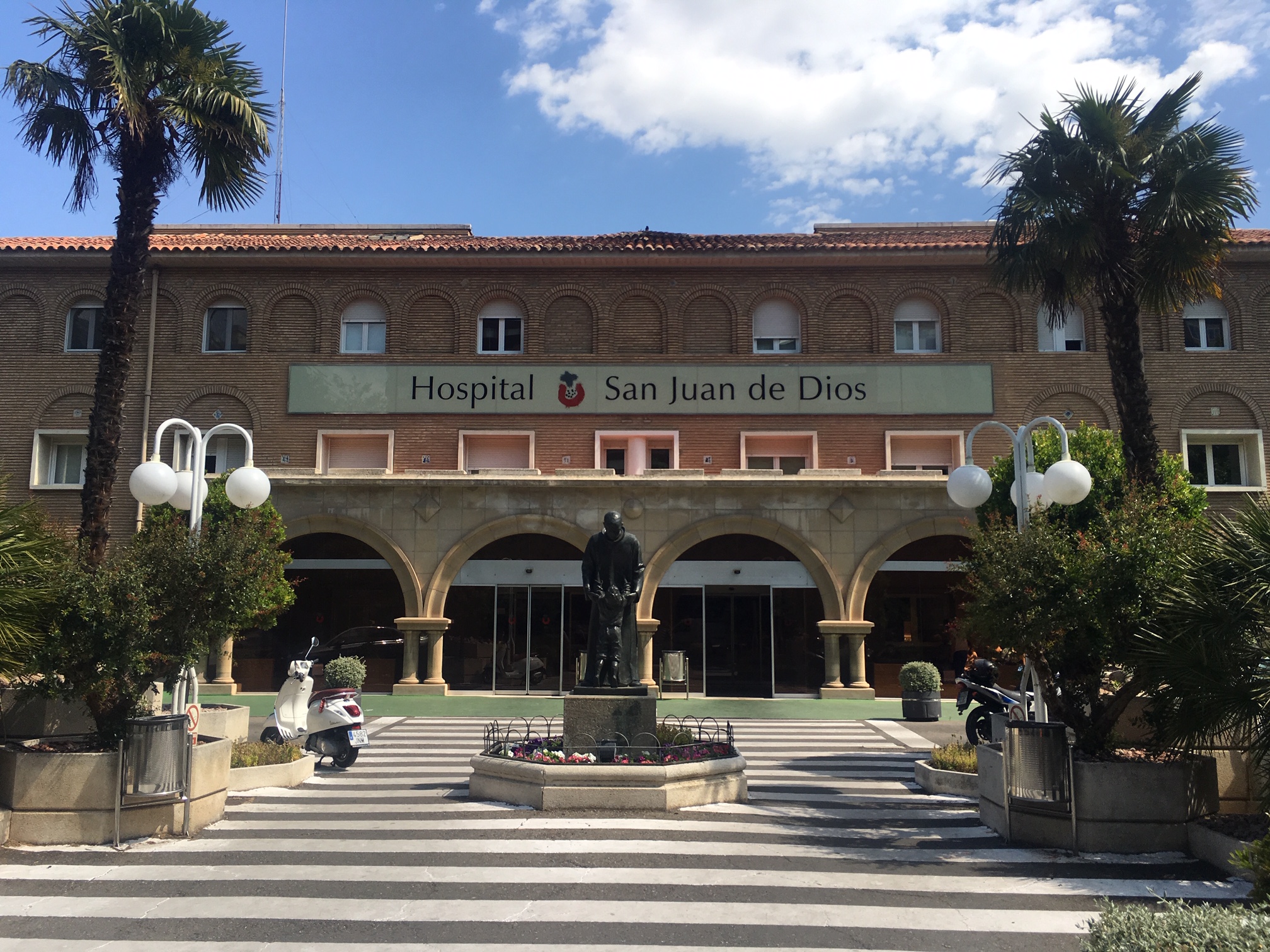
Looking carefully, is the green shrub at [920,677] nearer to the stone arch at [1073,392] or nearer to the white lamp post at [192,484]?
the stone arch at [1073,392]

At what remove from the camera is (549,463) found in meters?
26.2

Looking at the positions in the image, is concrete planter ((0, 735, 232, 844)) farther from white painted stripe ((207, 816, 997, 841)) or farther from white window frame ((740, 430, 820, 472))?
white window frame ((740, 430, 820, 472))

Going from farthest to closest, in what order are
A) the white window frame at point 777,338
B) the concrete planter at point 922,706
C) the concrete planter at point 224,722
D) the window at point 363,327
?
1. the window at point 363,327
2. the white window frame at point 777,338
3. the concrete planter at point 922,706
4. the concrete planter at point 224,722

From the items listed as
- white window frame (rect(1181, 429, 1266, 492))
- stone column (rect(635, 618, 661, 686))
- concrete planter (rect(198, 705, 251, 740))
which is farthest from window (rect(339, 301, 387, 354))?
white window frame (rect(1181, 429, 1266, 492))

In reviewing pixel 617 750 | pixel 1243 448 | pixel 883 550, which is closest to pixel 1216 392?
pixel 1243 448

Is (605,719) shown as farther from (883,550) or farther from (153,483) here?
(883,550)

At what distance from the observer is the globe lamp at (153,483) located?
10.9 metres

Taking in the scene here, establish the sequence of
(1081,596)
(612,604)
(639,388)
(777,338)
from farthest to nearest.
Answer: (777,338), (639,388), (612,604), (1081,596)

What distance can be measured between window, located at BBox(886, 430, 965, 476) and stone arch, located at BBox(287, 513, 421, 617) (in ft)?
42.7

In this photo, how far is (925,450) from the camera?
26.2 meters

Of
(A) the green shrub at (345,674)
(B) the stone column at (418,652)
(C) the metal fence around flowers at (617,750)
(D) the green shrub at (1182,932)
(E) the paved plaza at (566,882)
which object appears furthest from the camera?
(B) the stone column at (418,652)

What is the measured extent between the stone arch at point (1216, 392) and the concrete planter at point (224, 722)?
23.8 metres

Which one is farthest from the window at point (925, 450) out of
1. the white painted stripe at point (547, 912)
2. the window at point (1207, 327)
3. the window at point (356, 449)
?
the white painted stripe at point (547, 912)

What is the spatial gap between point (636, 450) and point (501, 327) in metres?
5.18
